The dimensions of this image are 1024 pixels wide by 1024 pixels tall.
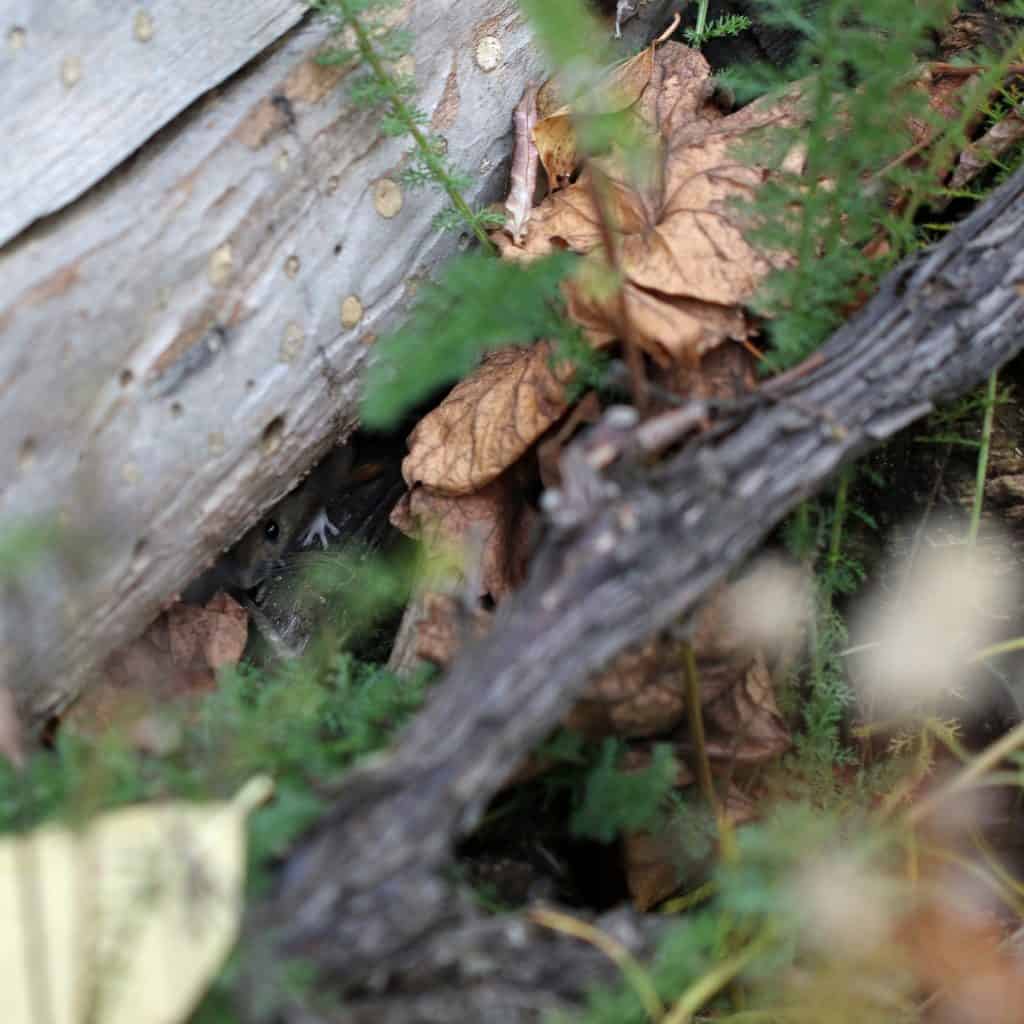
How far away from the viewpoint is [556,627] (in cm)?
147

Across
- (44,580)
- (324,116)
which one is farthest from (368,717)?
(324,116)

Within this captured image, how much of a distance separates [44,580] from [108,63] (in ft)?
2.99

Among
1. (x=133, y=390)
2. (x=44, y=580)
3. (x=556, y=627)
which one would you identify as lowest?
(x=556, y=627)

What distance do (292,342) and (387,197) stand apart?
1.21 feet

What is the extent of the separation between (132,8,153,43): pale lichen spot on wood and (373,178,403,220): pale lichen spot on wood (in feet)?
1.61

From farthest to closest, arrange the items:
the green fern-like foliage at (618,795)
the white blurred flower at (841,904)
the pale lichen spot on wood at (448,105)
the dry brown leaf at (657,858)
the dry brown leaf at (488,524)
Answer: the pale lichen spot on wood at (448,105) < the dry brown leaf at (488,524) < the dry brown leaf at (657,858) < the green fern-like foliage at (618,795) < the white blurred flower at (841,904)

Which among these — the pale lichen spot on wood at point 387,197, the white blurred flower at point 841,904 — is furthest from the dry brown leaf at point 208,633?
the white blurred flower at point 841,904

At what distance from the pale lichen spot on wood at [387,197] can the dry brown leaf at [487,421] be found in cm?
37

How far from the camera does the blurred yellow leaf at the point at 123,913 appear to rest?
4.29ft

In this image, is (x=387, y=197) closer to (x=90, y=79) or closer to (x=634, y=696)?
(x=90, y=79)

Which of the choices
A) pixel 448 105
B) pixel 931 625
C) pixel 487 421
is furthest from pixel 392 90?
pixel 931 625

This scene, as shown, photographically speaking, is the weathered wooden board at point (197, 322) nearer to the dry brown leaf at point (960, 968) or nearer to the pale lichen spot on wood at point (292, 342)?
the pale lichen spot on wood at point (292, 342)

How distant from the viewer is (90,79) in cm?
191

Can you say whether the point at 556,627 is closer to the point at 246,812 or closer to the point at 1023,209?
the point at 246,812
